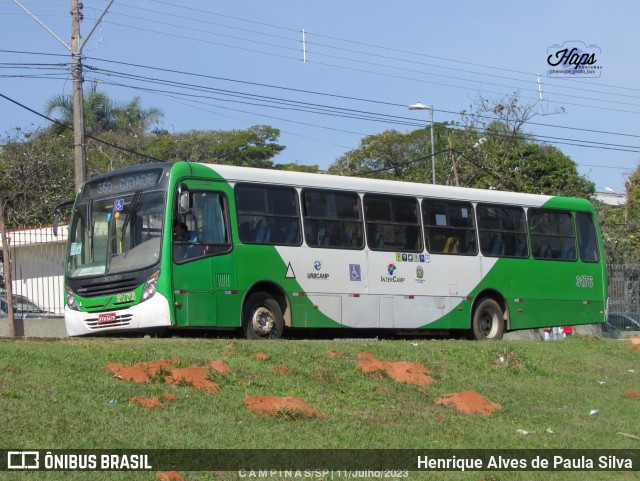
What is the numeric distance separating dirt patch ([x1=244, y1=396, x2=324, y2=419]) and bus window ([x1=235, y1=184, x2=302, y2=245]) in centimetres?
633

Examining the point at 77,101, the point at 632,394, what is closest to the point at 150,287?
the point at 632,394

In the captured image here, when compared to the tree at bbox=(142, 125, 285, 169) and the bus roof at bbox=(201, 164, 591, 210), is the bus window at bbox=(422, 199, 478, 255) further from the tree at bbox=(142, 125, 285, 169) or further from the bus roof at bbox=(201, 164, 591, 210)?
the tree at bbox=(142, 125, 285, 169)

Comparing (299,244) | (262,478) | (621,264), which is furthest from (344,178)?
(621,264)

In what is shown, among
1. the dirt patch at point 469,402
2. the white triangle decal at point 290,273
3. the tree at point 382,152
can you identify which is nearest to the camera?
the dirt patch at point 469,402

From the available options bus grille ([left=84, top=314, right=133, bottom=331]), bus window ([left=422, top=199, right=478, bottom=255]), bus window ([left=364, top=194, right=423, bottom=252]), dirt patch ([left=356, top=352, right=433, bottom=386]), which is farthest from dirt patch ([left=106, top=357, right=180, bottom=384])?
bus window ([left=422, top=199, right=478, bottom=255])

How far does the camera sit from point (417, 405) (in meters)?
10.4

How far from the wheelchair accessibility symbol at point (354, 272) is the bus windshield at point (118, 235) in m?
4.01

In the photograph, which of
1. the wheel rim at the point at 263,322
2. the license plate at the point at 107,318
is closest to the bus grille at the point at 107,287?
the license plate at the point at 107,318

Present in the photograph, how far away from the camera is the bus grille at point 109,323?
14648 mm

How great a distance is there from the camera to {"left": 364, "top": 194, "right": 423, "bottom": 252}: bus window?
17672mm

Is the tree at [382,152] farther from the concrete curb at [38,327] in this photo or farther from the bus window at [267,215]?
the bus window at [267,215]

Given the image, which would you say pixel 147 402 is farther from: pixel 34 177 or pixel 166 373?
pixel 34 177

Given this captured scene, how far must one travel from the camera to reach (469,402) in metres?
A: 10.6

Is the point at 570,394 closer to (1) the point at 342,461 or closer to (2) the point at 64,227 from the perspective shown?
(1) the point at 342,461
